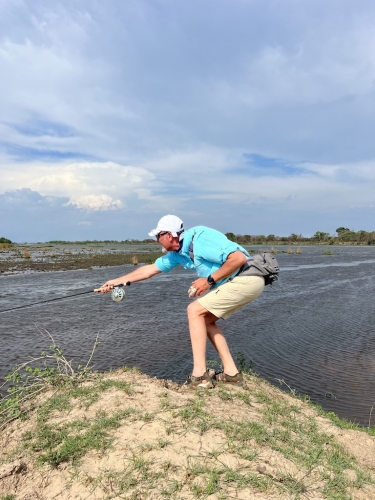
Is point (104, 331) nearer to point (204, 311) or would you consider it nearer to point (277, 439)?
point (204, 311)

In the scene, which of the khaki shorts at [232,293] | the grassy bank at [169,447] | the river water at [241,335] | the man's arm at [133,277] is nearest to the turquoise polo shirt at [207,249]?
the khaki shorts at [232,293]

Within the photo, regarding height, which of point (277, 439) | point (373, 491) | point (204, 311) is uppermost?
point (204, 311)

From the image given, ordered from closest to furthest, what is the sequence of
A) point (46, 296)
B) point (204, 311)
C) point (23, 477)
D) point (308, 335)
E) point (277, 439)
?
point (23, 477)
point (277, 439)
point (204, 311)
point (308, 335)
point (46, 296)

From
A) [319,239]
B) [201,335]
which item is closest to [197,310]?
[201,335]

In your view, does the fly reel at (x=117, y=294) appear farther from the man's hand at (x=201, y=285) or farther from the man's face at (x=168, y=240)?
the man's hand at (x=201, y=285)

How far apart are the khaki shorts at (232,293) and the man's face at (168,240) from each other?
66 cm

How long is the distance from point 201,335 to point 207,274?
68 cm

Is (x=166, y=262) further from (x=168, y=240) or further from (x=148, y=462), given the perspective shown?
(x=148, y=462)

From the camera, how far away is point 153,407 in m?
3.91

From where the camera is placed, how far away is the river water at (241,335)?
7492mm

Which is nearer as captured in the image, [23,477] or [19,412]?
[23,477]

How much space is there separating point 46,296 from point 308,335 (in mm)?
10176

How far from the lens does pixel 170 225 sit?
14.0 ft

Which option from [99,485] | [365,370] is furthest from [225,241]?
[365,370]
